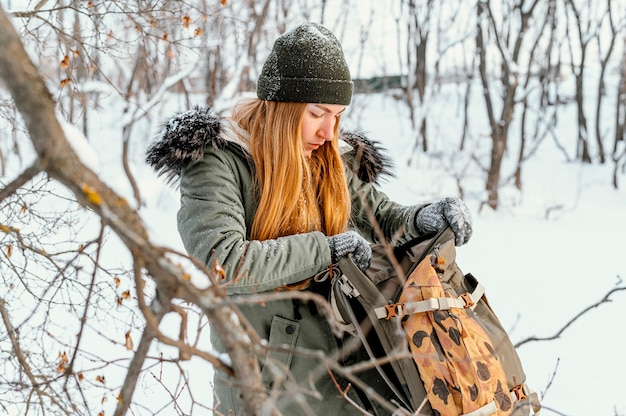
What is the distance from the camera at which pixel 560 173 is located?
39.0 ft

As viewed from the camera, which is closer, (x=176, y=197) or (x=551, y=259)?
(x=551, y=259)

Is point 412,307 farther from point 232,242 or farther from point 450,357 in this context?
point 232,242

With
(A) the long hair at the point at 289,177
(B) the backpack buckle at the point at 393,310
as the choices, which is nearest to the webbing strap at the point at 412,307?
(B) the backpack buckle at the point at 393,310

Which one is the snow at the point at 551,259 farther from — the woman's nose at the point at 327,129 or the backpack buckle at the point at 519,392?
the woman's nose at the point at 327,129

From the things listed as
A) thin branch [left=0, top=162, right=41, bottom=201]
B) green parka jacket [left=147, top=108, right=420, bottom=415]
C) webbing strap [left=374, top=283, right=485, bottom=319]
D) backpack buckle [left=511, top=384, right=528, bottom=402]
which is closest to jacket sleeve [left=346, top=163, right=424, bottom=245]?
green parka jacket [left=147, top=108, right=420, bottom=415]

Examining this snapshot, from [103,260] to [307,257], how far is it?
4393mm

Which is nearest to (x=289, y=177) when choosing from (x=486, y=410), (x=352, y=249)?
(x=352, y=249)

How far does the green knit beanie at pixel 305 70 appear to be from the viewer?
6.23 feet

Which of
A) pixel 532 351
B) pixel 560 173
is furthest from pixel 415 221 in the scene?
pixel 560 173

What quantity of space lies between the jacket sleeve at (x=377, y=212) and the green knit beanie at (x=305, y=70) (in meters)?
0.33

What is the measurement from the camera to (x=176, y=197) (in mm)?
8719

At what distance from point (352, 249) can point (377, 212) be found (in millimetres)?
498

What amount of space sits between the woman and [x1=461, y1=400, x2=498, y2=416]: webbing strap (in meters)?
0.29

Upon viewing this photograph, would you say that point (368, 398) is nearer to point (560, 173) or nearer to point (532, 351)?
point (532, 351)
